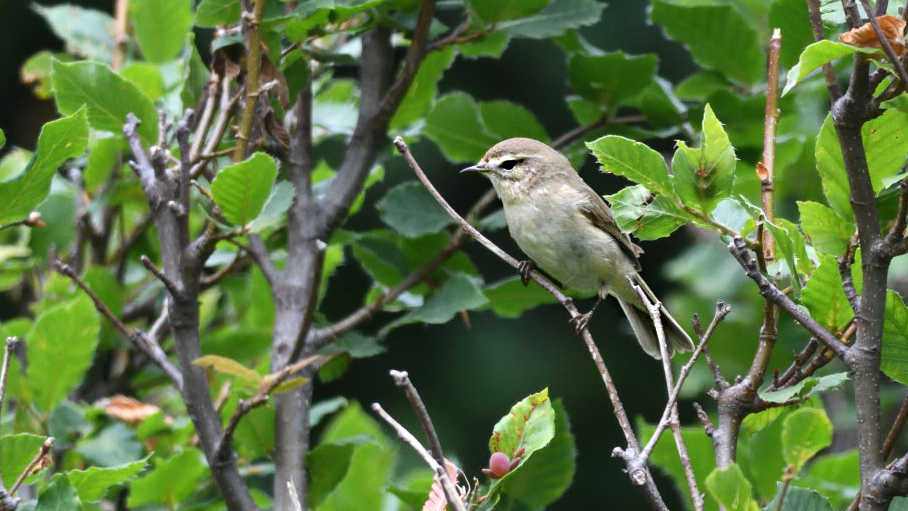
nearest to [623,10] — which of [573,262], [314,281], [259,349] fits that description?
[573,262]

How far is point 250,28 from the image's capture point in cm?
187

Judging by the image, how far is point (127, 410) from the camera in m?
2.20

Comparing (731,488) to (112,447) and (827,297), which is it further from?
(112,447)

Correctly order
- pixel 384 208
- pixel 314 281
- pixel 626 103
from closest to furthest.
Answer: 1. pixel 314 281
2. pixel 384 208
3. pixel 626 103

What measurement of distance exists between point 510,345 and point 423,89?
555cm

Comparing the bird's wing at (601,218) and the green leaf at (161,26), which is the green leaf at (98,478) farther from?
the bird's wing at (601,218)

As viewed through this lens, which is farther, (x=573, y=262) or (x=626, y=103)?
(x=573, y=262)

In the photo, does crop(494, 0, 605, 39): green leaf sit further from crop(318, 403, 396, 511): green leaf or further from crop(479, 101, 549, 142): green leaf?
crop(318, 403, 396, 511): green leaf

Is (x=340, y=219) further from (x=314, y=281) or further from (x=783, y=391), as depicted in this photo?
(x=783, y=391)

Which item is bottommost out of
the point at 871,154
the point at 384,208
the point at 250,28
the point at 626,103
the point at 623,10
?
the point at 623,10

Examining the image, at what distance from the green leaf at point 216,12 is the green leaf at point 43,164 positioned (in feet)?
1.20

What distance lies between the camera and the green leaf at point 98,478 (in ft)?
5.42

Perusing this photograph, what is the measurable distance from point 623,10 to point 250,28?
6214 mm

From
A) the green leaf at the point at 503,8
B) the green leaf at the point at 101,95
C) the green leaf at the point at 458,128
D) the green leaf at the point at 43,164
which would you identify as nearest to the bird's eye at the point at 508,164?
the green leaf at the point at 458,128
